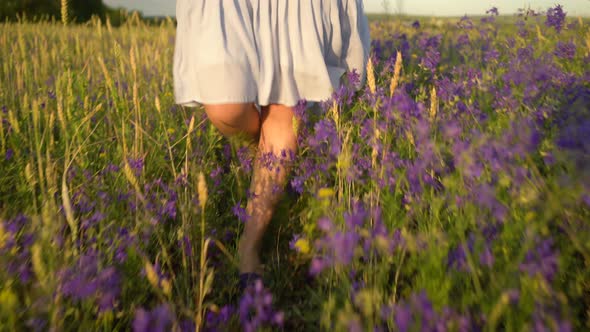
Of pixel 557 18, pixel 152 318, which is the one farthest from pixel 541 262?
pixel 557 18

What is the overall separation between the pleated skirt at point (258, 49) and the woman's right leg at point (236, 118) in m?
0.05

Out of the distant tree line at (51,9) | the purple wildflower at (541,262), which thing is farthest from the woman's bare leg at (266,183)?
the distant tree line at (51,9)

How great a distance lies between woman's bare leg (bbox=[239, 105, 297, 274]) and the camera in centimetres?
171

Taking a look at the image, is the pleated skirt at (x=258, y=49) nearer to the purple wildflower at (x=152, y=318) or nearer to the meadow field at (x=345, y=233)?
the meadow field at (x=345, y=233)

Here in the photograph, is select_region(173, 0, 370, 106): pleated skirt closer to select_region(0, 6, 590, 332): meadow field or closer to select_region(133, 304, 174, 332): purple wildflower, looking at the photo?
select_region(0, 6, 590, 332): meadow field

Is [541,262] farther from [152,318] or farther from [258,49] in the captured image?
[258,49]

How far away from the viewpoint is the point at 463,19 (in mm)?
4141

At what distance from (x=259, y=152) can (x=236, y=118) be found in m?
0.19

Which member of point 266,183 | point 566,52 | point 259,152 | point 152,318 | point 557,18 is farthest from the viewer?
point 557,18

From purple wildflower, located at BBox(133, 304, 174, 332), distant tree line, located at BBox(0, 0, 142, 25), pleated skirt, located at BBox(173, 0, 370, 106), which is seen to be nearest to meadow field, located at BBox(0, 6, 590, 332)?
purple wildflower, located at BBox(133, 304, 174, 332)

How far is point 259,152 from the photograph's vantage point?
1907mm

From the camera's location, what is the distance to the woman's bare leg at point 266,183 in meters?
1.71

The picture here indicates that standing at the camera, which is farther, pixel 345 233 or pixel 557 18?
pixel 557 18

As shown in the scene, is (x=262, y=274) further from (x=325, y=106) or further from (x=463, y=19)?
(x=463, y=19)
